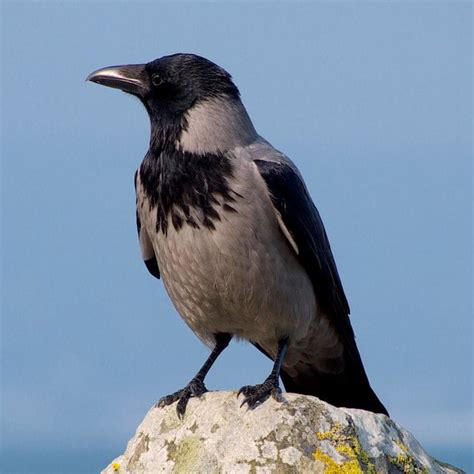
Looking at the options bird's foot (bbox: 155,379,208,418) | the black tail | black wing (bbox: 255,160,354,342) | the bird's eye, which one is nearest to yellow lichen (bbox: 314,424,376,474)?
bird's foot (bbox: 155,379,208,418)

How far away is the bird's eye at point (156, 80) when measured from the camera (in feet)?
25.2

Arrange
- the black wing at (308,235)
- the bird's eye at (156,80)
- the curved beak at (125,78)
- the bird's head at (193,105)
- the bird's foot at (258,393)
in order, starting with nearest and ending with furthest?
the bird's foot at (258,393) → the black wing at (308,235) → the bird's head at (193,105) → the bird's eye at (156,80) → the curved beak at (125,78)

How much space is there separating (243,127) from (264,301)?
1.40 m

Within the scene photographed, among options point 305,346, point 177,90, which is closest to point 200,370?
point 305,346

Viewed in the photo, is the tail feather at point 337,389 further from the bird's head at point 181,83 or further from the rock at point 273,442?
the bird's head at point 181,83

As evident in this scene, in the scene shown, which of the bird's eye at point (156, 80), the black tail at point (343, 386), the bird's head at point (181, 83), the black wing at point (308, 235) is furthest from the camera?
the black tail at point (343, 386)

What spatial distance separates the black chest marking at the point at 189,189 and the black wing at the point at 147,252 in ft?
1.58

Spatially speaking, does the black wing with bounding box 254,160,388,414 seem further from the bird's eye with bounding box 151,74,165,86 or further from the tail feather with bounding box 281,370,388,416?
the bird's eye with bounding box 151,74,165,86

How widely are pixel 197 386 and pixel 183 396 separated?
332 mm

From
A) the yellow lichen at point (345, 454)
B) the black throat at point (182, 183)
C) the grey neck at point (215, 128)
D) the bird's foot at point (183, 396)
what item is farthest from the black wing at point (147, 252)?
the yellow lichen at point (345, 454)

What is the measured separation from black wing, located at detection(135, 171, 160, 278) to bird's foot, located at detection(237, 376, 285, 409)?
1908 millimetres

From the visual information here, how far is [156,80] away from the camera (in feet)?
25.4

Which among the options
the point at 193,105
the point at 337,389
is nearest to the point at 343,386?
the point at 337,389

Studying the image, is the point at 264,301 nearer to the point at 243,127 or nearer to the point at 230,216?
the point at 230,216
